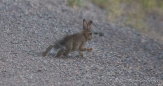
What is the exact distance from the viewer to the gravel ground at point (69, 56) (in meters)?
8.31

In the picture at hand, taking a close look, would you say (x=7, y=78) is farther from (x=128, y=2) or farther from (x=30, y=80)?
(x=128, y=2)

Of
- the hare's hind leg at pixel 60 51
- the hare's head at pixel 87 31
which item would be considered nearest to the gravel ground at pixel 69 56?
the hare's hind leg at pixel 60 51

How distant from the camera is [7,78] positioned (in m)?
7.89

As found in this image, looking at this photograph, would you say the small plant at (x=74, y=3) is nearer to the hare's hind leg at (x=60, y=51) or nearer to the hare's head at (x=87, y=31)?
the hare's head at (x=87, y=31)

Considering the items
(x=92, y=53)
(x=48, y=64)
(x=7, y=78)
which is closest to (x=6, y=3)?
(x=92, y=53)

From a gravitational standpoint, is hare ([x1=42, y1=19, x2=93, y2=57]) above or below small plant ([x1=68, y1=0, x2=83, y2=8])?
below

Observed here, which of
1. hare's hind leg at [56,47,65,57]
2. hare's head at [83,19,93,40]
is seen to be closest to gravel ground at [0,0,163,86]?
hare's hind leg at [56,47,65,57]

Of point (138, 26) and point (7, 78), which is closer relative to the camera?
point (7, 78)

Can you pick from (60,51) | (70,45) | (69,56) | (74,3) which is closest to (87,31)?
(69,56)

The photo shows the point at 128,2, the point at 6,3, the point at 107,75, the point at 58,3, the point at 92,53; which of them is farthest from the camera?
the point at 128,2

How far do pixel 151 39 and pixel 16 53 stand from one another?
4.62 meters

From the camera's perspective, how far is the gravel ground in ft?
27.3

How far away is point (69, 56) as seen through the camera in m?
9.74

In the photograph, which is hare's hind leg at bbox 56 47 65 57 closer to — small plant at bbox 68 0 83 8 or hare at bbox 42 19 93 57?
hare at bbox 42 19 93 57
